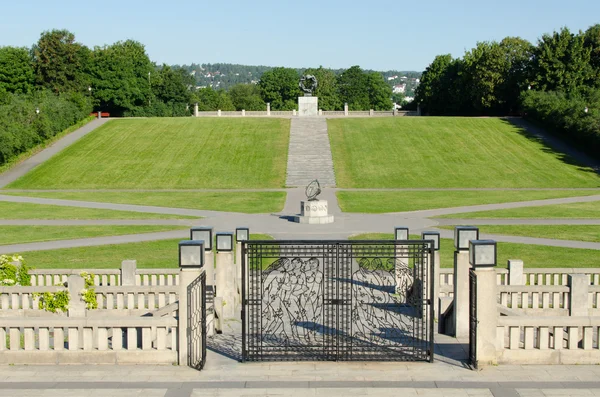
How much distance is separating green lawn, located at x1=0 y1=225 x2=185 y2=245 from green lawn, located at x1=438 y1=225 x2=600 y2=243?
13574 mm

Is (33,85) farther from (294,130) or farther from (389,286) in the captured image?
(389,286)

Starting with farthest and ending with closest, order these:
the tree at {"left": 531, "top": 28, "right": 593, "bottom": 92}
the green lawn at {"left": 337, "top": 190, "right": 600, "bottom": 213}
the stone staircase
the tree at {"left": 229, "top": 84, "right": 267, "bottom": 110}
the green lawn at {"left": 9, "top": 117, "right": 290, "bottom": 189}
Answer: the tree at {"left": 229, "top": 84, "right": 267, "bottom": 110} < the tree at {"left": 531, "top": 28, "right": 593, "bottom": 92} < the stone staircase < the green lawn at {"left": 9, "top": 117, "right": 290, "bottom": 189} < the green lawn at {"left": 337, "top": 190, "right": 600, "bottom": 213}

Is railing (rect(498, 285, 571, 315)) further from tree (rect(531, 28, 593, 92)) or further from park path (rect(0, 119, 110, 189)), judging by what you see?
tree (rect(531, 28, 593, 92))

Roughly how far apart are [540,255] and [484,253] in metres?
15.1

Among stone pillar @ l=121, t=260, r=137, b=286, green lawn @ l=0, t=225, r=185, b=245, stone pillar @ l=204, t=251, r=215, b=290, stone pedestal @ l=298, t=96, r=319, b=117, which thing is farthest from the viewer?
stone pedestal @ l=298, t=96, r=319, b=117

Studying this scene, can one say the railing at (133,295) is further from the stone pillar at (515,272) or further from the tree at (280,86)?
the tree at (280,86)

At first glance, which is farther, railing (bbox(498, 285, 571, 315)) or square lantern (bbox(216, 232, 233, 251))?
square lantern (bbox(216, 232, 233, 251))

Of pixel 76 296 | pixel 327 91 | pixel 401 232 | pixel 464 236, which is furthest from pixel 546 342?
pixel 327 91

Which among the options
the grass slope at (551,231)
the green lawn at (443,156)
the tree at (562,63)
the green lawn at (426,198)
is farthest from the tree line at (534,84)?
the grass slope at (551,231)

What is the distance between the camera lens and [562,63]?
3081 inches

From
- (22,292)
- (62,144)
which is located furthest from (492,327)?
(62,144)

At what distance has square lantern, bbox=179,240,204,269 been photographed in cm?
1116

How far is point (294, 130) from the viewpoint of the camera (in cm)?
7156

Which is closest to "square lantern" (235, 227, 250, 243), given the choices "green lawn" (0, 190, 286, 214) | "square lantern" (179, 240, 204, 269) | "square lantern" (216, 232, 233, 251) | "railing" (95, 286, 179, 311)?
"square lantern" (216, 232, 233, 251)
